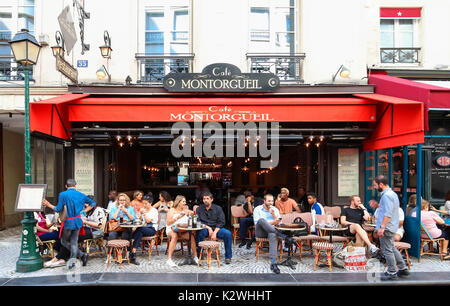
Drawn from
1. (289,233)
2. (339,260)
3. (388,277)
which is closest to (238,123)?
(289,233)

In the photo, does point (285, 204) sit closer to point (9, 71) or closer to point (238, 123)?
point (238, 123)

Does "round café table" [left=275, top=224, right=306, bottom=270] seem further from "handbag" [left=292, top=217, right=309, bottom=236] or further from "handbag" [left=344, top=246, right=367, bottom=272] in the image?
"handbag" [left=344, top=246, right=367, bottom=272]

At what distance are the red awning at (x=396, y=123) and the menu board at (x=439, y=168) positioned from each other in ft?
7.88

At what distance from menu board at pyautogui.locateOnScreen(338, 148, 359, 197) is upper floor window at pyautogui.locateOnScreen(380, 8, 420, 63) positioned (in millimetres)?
3073

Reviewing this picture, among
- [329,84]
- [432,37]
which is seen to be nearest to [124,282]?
[329,84]

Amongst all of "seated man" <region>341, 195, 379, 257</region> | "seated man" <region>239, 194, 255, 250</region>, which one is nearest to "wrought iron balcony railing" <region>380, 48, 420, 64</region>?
"seated man" <region>341, 195, 379, 257</region>

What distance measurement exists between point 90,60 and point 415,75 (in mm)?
9199

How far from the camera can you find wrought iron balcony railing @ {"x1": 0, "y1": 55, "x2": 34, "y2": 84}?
8.82 meters

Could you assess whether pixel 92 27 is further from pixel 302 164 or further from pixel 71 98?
pixel 302 164

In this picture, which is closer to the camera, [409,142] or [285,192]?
[409,142]

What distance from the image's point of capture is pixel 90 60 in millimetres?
8773

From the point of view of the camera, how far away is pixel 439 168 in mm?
9406

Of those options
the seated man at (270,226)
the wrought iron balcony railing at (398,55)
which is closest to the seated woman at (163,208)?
the seated man at (270,226)

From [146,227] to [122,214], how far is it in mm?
591
